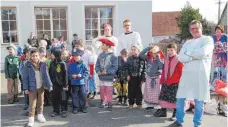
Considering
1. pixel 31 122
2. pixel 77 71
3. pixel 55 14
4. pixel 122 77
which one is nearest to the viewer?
pixel 31 122

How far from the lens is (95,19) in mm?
14328

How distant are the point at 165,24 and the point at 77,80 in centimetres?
3511

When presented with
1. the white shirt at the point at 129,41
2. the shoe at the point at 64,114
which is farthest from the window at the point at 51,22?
the shoe at the point at 64,114

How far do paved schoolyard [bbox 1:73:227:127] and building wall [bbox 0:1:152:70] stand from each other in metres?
7.89

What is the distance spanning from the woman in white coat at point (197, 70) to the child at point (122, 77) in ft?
5.74

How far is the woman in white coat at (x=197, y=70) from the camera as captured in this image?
4.54 metres

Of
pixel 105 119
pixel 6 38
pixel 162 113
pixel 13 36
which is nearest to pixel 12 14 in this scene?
pixel 13 36

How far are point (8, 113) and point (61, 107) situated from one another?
116cm

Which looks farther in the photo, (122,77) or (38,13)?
(38,13)

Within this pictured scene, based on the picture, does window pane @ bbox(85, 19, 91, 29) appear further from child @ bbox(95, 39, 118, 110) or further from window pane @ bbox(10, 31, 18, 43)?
child @ bbox(95, 39, 118, 110)

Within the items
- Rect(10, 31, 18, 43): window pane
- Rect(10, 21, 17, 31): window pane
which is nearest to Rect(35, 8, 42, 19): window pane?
Rect(10, 21, 17, 31): window pane

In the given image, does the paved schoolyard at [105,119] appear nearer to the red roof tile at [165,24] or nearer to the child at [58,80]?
the child at [58,80]

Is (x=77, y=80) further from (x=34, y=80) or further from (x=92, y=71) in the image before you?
(x=92, y=71)

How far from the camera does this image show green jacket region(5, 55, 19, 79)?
22.2 feet
